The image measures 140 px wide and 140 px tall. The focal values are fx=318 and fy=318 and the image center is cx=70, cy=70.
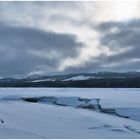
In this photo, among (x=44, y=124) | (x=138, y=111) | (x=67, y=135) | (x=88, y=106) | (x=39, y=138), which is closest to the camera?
(x=39, y=138)

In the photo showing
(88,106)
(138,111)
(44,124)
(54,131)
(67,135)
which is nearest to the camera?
(67,135)

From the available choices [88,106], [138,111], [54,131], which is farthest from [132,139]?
[88,106]

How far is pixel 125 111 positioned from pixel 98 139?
6627 millimetres

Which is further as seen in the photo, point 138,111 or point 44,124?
point 138,111

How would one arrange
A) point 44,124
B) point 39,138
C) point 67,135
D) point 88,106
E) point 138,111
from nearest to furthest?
point 39,138
point 67,135
point 44,124
point 138,111
point 88,106

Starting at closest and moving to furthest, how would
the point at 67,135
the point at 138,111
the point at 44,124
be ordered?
the point at 67,135 < the point at 44,124 < the point at 138,111

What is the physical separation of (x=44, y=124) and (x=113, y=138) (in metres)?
2.36

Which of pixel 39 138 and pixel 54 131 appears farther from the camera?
pixel 54 131

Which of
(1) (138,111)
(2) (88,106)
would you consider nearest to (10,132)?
(1) (138,111)

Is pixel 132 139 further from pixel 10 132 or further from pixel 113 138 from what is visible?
pixel 10 132

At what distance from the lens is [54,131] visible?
7.18 meters

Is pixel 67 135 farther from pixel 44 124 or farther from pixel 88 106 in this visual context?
pixel 88 106

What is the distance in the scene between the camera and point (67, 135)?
6.70m

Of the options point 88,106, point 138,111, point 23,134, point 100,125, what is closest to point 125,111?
point 138,111
